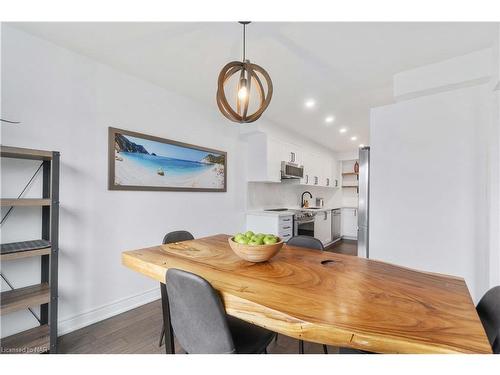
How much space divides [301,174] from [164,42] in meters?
3.60

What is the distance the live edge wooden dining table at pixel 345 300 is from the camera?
2.33 feet

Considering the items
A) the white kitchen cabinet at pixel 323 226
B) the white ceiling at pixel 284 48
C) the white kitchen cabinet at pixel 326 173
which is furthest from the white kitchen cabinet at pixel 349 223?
the white ceiling at pixel 284 48

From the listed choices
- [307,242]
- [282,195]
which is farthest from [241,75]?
[282,195]

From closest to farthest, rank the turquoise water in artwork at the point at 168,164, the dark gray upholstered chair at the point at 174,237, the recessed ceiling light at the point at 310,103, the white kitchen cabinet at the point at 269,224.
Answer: the dark gray upholstered chair at the point at 174,237, the turquoise water in artwork at the point at 168,164, the recessed ceiling light at the point at 310,103, the white kitchen cabinet at the point at 269,224

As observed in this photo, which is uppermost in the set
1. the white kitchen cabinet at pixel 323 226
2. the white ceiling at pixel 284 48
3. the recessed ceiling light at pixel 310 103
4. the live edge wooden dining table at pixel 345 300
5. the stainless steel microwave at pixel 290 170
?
the white ceiling at pixel 284 48

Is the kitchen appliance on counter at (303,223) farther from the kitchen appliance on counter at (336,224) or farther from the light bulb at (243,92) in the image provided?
the light bulb at (243,92)

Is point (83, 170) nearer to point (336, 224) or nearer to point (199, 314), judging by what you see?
point (199, 314)

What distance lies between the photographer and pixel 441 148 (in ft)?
7.57

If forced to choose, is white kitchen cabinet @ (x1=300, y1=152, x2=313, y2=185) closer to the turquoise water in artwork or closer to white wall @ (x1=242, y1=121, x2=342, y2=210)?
white wall @ (x1=242, y1=121, x2=342, y2=210)

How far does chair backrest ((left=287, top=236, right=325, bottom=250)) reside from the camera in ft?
5.83

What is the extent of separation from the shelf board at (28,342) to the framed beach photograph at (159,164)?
1.23m

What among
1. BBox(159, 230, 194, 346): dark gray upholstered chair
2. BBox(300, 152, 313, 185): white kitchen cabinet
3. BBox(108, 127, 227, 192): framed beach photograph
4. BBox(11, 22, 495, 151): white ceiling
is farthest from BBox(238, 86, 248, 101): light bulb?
BBox(300, 152, 313, 185): white kitchen cabinet

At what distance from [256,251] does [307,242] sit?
68 centimetres

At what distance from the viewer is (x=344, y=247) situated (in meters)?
5.54
